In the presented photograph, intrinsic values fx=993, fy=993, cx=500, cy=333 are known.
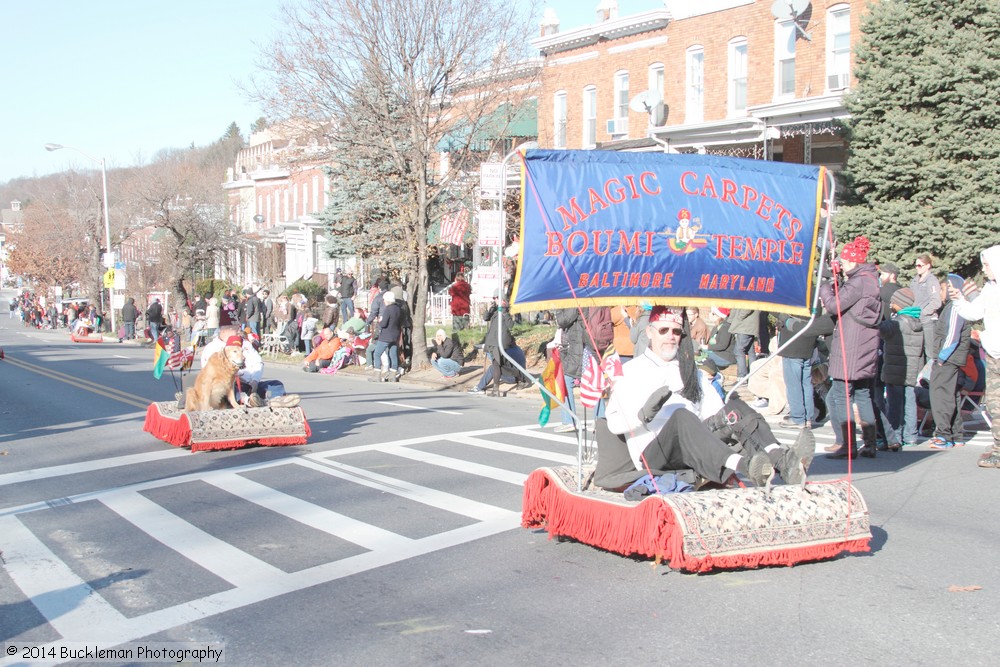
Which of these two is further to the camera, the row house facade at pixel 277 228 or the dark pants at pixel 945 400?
the row house facade at pixel 277 228

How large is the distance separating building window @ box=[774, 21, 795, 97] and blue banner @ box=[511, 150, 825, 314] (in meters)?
21.2

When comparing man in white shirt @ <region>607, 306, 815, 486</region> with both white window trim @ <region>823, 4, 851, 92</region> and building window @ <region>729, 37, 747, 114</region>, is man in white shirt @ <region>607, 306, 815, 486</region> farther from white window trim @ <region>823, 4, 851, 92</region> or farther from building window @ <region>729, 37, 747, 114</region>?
building window @ <region>729, 37, 747, 114</region>

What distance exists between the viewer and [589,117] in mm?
33938

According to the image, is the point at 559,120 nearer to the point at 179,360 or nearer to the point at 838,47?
the point at 838,47

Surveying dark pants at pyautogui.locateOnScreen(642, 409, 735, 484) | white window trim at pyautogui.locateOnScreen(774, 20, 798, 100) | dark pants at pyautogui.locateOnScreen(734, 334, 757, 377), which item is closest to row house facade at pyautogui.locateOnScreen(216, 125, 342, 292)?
white window trim at pyautogui.locateOnScreen(774, 20, 798, 100)

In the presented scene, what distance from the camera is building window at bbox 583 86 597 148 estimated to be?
3381cm

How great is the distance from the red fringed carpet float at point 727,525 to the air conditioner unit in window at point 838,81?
71.9 ft

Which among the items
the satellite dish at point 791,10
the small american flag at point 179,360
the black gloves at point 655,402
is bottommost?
the small american flag at point 179,360

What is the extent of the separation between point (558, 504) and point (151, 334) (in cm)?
3288

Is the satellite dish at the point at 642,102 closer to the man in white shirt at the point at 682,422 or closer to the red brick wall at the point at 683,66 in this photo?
the red brick wall at the point at 683,66

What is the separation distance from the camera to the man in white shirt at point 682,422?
6551 millimetres

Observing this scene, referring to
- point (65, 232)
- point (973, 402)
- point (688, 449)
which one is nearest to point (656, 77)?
point (973, 402)

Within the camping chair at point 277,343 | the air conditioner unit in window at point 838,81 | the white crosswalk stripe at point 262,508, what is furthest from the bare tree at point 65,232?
the white crosswalk stripe at point 262,508

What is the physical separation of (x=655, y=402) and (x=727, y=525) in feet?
3.05
